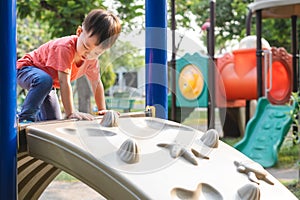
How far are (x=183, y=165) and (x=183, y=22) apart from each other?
6.14m

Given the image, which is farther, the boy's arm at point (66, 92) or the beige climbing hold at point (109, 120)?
the boy's arm at point (66, 92)

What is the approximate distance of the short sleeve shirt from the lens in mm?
1810

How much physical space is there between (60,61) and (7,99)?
508mm

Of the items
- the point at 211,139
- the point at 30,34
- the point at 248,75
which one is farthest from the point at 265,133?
the point at 30,34

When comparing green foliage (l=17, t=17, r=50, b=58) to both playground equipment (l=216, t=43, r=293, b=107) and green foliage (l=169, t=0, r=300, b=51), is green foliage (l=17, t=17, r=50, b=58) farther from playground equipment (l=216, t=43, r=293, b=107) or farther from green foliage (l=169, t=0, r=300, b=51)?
playground equipment (l=216, t=43, r=293, b=107)

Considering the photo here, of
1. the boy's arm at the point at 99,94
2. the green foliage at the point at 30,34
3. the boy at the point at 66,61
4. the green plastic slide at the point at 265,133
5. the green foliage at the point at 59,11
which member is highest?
the green foliage at the point at 30,34

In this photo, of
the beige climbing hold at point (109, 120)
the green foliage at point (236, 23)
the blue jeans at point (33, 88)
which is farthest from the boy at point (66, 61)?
the green foliage at point (236, 23)

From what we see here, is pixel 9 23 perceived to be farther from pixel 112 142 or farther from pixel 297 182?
pixel 297 182

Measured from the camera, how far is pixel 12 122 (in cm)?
135

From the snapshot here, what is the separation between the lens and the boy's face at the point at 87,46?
5.82 feet

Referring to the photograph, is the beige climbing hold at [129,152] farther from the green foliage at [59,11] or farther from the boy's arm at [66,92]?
the green foliage at [59,11]

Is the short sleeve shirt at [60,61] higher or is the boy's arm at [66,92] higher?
the short sleeve shirt at [60,61]

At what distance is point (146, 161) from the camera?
1.40 meters

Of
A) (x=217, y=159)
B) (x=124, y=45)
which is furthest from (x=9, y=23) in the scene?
(x=217, y=159)
